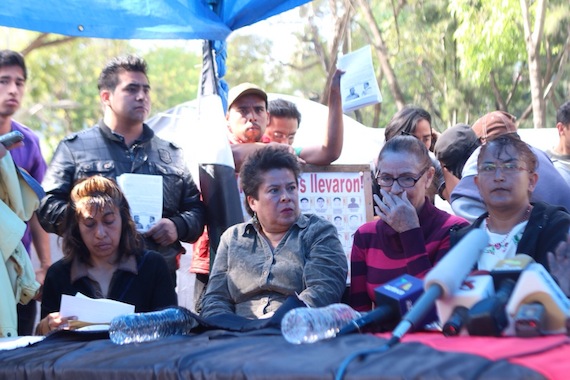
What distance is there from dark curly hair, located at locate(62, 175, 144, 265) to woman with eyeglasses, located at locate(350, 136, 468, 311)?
1.23 meters

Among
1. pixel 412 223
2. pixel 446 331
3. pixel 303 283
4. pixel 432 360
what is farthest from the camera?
pixel 303 283

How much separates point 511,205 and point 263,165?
125 centimetres

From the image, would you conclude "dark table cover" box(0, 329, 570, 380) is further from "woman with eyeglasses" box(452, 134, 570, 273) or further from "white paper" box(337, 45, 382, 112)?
"white paper" box(337, 45, 382, 112)

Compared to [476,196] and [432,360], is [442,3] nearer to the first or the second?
[476,196]

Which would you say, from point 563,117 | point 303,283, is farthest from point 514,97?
point 303,283

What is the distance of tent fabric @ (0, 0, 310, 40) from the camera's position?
17.1 feet

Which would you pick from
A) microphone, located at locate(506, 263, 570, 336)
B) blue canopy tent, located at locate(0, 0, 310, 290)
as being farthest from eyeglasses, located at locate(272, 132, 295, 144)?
microphone, located at locate(506, 263, 570, 336)

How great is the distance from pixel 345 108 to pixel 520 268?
293 centimetres

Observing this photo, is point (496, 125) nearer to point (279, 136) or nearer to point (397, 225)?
point (279, 136)

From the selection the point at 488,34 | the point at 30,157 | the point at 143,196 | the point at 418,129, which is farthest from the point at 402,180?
the point at 488,34

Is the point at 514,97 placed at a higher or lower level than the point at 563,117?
higher

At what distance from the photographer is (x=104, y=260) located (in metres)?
4.49

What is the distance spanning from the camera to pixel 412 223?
362 cm

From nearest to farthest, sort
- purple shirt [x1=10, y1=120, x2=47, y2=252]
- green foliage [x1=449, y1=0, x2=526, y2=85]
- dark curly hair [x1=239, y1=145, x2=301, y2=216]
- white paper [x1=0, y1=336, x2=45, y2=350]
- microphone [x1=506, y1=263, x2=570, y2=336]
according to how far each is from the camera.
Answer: microphone [x1=506, y1=263, x2=570, y2=336], white paper [x1=0, y1=336, x2=45, y2=350], dark curly hair [x1=239, y1=145, x2=301, y2=216], purple shirt [x1=10, y1=120, x2=47, y2=252], green foliage [x1=449, y1=0, x2=526, y2=85]
